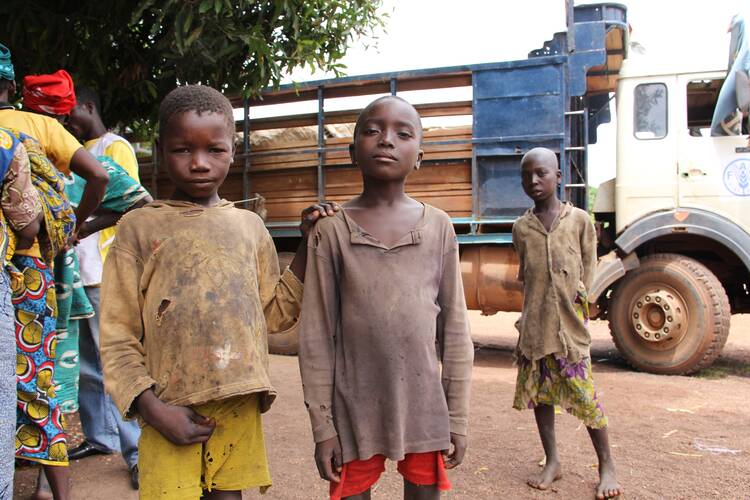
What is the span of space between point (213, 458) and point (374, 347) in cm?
53

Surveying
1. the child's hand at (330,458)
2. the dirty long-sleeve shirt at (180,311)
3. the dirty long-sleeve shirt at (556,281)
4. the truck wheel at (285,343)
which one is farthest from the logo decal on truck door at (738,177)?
the dirty long-sleeve shirt at (180,311)

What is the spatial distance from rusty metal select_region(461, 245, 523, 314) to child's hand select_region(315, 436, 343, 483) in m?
4.54

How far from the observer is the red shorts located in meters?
1.79

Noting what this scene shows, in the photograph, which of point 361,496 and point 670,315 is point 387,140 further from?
point 670,315

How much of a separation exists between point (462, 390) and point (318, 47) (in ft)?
12.0

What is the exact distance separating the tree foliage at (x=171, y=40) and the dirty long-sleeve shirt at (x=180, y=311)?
7.91 ft

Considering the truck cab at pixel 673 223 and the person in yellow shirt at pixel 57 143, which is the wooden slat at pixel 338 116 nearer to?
the truck cab at pixel 673 223

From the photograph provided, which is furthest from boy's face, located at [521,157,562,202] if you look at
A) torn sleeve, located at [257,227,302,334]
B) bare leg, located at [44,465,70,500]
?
bare leg, located at [44,465,70,500]

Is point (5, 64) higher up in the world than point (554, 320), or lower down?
higher up

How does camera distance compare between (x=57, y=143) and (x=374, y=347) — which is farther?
(x=57, y=143)

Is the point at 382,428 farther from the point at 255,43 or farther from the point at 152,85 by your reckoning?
the point at 152,85

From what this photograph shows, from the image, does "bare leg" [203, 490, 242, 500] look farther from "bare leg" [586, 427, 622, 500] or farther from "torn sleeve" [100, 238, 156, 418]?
"bare leg" [586, 427, 622, 500]

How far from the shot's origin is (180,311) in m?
1.61

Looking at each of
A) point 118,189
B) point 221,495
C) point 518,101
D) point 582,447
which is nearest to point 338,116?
point 518,101
